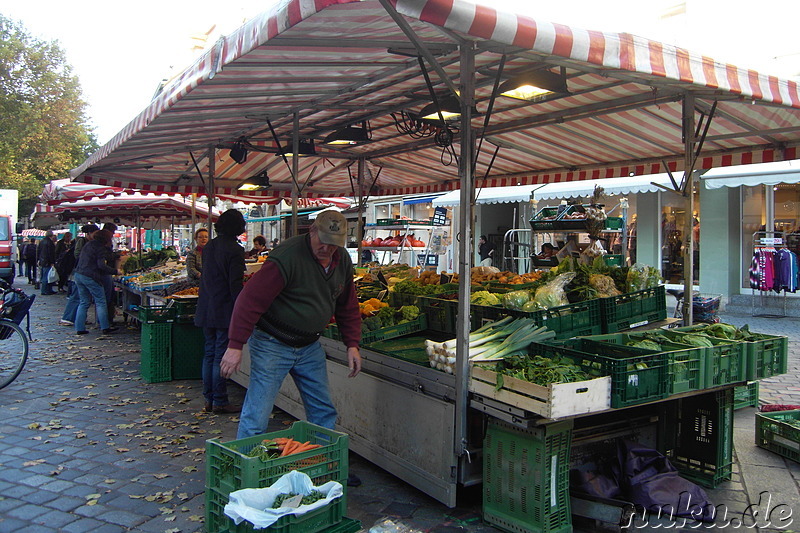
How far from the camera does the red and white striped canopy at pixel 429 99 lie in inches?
124

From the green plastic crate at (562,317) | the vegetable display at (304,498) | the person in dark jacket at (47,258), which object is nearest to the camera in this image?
the vegetable display at (304,498)

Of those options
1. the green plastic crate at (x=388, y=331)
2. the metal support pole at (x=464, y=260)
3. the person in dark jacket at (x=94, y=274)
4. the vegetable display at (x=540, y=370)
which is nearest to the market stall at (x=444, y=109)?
the metal support pole at (x=464, y=260)

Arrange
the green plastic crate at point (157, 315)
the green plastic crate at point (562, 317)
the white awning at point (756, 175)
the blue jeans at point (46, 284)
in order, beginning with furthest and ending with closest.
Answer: the blue jeans at point (46, 284) < the white awning at point (756, 175) < the green plastic crate at point (157, 315) < the green plastic crate at point (562, 317)

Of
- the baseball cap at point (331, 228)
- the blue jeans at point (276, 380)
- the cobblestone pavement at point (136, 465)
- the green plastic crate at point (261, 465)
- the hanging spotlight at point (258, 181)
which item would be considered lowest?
the cobblestone pavement at point (136, 465)

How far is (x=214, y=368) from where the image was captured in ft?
20.1

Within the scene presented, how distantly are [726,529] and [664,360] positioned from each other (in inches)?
46.9

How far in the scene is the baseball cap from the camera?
3896 mm

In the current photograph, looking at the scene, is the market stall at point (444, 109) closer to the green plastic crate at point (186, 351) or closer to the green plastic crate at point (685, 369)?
the green plastic crate at point (685, 369)

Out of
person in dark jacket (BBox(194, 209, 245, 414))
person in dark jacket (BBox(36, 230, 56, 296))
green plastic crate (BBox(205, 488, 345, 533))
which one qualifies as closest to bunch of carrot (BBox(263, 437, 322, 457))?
green plastic crate (BBox(205, 488, 345, 533))

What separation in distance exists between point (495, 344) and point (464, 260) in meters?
0.67

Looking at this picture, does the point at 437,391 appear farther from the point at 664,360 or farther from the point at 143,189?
the point at 143,189

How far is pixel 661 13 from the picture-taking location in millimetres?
18562

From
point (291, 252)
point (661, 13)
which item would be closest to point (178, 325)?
point (291, 252)

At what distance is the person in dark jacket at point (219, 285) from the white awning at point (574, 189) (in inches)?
275
